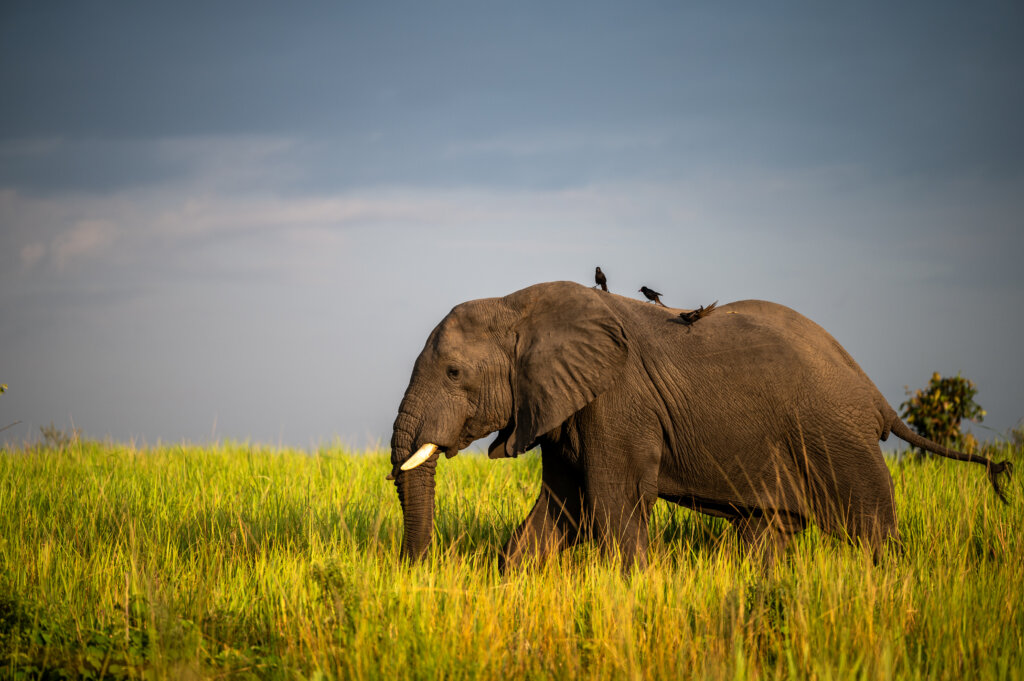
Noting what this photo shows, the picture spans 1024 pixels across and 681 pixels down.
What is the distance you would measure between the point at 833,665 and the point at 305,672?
256 centimetres

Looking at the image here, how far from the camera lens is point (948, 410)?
12.1m

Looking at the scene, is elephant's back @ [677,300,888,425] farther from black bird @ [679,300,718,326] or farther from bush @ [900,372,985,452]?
bush @ [900,372,985,452]

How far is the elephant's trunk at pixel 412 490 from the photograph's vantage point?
6215 millimetres

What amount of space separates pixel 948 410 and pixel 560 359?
27.2 feet

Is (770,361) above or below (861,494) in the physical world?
above

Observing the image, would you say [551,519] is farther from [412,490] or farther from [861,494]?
[861,494]

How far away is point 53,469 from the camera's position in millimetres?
10938

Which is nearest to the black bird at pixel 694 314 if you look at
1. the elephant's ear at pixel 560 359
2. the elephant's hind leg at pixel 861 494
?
the elephant's ear at pixel 560 359

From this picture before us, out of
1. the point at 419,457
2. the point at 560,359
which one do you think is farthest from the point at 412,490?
the point at 560,359

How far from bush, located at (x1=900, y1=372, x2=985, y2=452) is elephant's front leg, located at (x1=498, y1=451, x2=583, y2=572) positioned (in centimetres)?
756

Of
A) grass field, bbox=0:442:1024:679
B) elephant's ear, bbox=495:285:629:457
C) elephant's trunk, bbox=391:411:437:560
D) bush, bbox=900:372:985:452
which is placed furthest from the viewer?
bush, bbox=900:372:985:452

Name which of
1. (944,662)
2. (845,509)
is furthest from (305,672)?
(845,509)

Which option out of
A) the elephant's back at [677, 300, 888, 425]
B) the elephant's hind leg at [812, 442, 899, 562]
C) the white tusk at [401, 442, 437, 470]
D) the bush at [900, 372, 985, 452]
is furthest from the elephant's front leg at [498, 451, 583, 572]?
the bush at [900, 372, 985, 452]

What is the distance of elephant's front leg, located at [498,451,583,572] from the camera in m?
6.47
